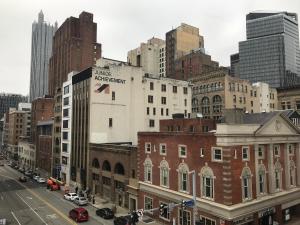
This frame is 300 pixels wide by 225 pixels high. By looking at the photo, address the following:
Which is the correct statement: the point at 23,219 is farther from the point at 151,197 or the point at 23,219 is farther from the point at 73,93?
the point at 73,93

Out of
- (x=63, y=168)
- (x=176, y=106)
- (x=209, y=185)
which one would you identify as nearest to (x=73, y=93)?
(x=63, y=168)

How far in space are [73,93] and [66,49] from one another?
67131 millimetres

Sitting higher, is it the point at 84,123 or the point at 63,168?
the point at 84,123

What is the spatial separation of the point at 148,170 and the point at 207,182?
1242 cm

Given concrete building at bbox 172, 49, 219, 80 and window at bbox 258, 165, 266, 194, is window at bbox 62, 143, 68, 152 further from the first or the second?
concrete building at bbox 172, 49, 219, 80

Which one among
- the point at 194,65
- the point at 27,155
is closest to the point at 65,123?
the point at 27,155

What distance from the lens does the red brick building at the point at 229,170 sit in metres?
35.3

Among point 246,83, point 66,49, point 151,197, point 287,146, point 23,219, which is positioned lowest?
point 23,219

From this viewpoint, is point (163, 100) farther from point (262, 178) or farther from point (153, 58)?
point (153, 58)

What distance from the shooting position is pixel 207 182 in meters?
37.3

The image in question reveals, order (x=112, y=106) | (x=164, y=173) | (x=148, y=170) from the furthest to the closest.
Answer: (x=112, y=106), (x=148, y=170), (x=164, y=173)

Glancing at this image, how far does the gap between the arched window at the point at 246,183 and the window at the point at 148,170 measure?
15.1 meters

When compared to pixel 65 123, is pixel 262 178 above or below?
below

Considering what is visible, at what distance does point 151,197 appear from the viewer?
1809 inches
